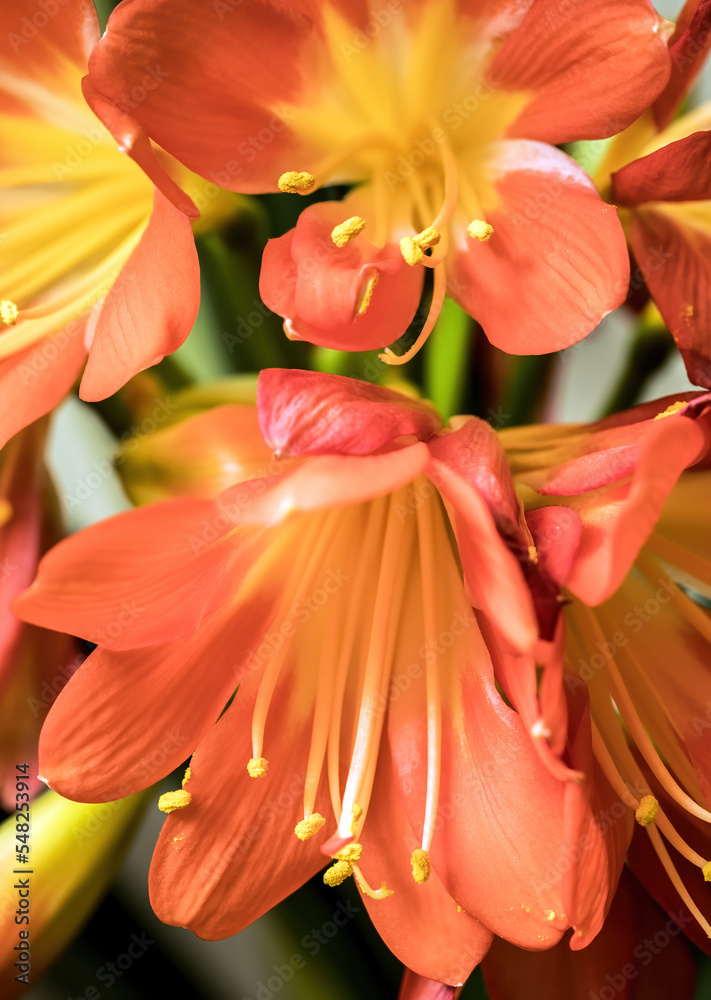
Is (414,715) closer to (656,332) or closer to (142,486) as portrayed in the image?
(142,486)

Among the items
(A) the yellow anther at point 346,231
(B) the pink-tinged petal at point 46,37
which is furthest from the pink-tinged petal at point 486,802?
(B) the pink-tinged petal at point 46,37

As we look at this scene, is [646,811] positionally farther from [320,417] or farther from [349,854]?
[320,417]

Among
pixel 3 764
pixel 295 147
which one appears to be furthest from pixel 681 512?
pixel 3 764

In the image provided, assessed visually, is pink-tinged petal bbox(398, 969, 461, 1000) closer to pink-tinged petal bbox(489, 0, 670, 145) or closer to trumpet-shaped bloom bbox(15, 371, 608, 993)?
trumpet-shaped bloom bbox(15, 371, 608, 993)

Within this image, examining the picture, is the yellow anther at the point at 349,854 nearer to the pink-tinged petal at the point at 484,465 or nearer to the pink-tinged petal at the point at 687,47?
the pink-tinged petal at the point at 484,465

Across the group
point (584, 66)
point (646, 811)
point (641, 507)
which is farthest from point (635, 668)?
point (584, 66)
